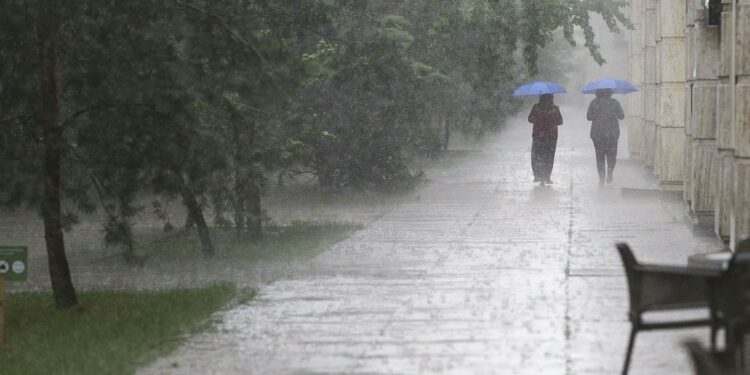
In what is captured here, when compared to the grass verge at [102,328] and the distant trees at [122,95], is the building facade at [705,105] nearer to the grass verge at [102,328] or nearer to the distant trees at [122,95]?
the distant trees at [122,95]

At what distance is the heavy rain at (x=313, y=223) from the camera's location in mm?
9531

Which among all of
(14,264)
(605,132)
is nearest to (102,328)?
(14,264)

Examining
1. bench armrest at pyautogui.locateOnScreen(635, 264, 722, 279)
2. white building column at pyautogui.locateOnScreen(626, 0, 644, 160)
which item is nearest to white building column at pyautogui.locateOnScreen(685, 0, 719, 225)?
bench armrest at pyautogui.locateOnScreen(635, 264, 722, 279)

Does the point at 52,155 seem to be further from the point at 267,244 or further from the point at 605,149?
the point at 605,149

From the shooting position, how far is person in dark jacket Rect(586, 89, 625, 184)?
1083 inches

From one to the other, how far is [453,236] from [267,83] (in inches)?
239

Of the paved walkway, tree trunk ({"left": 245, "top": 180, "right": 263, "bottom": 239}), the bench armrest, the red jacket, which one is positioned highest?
the red jacket

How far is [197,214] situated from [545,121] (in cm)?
1346

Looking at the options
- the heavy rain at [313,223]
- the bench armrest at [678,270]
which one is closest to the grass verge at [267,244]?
the heavy rain at [313,223]

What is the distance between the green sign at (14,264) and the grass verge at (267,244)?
13.2 feet

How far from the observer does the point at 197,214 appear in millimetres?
15289

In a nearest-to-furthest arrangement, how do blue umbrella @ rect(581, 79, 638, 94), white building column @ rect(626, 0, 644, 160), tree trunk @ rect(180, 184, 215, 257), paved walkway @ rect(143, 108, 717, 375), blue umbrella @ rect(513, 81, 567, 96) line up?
paved walkway @ rect(143, 108, 717, 375)
tree trunk @ rect(180, 184, 215, 257)
blue umbrella @ rect(581, 79, 638, 94)
blue umbrella @ rect(513, 81, 567, 96)
white building column @ rect(626, 0, 644, 160)

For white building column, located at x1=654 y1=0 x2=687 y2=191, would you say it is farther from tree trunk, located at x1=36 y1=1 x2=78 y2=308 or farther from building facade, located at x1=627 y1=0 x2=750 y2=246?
tree trunk, located at x1=36 y1=1 x2=78 y2=308

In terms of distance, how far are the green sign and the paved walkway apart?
180 cm
